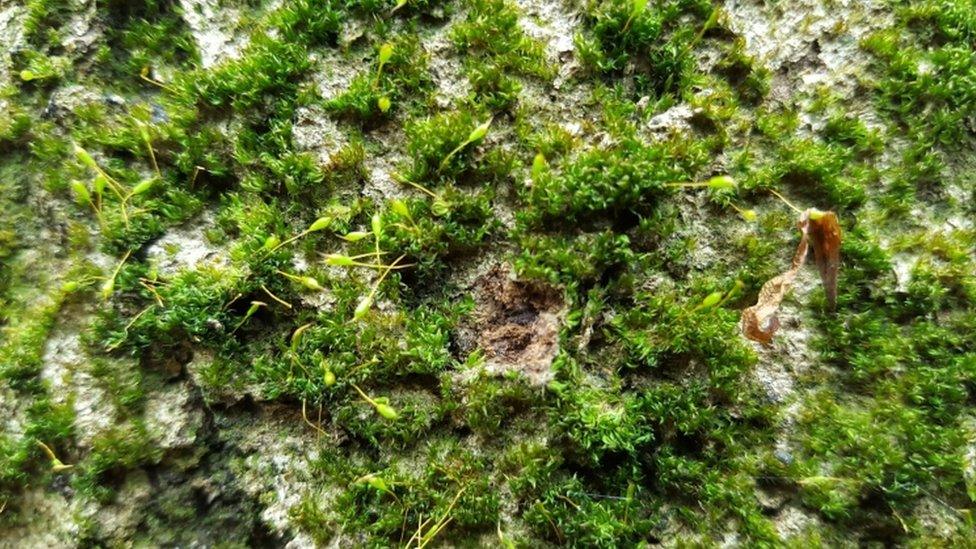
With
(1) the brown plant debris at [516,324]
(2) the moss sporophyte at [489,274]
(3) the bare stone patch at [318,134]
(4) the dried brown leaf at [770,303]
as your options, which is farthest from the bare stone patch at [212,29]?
(4) the dried brown leaf at [770,303]

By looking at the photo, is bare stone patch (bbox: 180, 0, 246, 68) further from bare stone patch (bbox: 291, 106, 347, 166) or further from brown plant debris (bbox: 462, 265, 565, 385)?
brown plant debris (bbox: 462, 265, 565, 385)

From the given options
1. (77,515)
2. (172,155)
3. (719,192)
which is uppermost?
(719,192)

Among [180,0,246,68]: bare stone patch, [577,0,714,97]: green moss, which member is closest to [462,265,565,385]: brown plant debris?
[577,0,714,97]: green moss

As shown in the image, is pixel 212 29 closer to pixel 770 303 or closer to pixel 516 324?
pixel 516 324

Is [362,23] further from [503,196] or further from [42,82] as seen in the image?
[42,82]

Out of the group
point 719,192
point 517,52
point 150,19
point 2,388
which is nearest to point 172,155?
point 150,19
